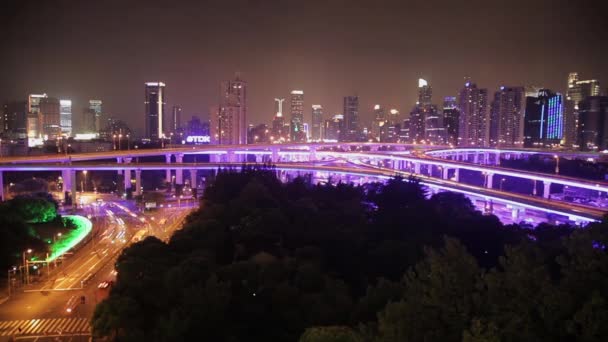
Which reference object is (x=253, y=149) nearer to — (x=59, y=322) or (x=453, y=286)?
(x=59, y=322)

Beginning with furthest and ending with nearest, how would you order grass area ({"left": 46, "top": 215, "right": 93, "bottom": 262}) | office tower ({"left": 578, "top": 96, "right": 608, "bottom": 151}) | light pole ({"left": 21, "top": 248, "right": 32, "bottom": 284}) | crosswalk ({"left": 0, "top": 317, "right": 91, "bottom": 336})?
office tower ({"left": 578, "top": 96, "right": 608, "bottom": 151}) < grass area ({"left": 46, "top": 215, "right": 93, "bottom": 262}) < light pole ({"left": 21, "top": 248, "right": 32, "bottom": 284}) < crosswalk ({"left": 0, "top": 317, "right": 91, "bottom": 336})

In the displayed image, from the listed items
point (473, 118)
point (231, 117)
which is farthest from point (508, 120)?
point (231, 117)

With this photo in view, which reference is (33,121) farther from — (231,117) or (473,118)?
(473,118)

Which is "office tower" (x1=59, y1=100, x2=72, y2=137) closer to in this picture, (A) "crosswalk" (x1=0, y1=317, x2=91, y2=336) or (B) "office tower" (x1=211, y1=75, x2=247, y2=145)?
(B) "office tower" (x1=211, y1=75, x2=247, y2=145)

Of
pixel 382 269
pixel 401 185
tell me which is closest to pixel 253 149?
pixel 401 185

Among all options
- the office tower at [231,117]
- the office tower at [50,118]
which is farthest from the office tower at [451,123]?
the office tower at [50,118]

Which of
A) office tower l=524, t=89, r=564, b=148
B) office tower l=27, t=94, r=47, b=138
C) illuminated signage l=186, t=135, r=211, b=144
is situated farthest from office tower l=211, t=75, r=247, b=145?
office tower l=524, t=89, r=564, b=148
